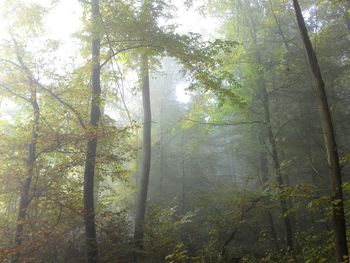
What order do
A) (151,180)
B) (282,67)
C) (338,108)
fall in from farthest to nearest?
1. (151,180)
2. (338,108)
3. (282,67)

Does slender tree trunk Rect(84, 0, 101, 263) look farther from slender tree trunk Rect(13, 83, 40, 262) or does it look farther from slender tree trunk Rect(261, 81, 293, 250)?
slender tree trunk Rect(261, 81, 293, 250)

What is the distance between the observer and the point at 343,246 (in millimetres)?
6203

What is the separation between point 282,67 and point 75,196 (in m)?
9.62

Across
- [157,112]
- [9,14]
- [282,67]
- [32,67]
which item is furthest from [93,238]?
[157,112]

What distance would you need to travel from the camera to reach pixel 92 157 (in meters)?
9.33

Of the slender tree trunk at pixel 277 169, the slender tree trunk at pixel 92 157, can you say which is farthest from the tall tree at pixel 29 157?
the slender tree trunk at pixel 277 169

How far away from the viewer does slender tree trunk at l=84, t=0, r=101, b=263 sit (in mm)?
9156

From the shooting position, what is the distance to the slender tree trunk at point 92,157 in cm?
916

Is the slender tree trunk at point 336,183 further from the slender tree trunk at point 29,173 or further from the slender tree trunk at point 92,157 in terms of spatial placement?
the slender tree trunk at point 29,173

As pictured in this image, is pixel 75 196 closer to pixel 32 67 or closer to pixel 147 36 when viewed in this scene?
pixel 32 67

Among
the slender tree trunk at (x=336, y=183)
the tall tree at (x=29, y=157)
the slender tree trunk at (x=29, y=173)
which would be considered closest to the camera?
the slender tree trunk at (x=336, y=183)

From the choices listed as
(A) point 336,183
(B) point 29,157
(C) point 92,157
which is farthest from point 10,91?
(A) point 336,183

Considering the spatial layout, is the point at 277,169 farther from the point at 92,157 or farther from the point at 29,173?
the point at 29,173

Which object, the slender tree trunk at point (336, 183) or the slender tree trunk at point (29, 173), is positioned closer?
the slender tree trunk at point (336, 183)
